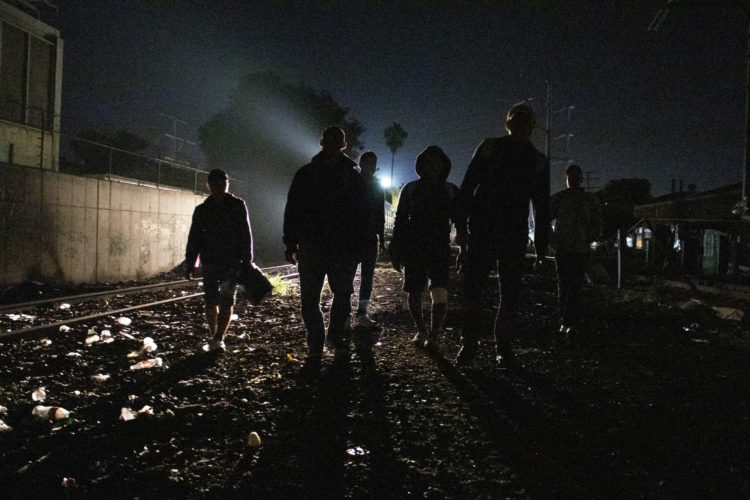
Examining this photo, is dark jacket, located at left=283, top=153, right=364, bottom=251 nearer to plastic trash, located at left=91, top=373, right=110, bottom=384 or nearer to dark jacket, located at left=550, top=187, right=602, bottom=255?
plastic trash, located at left=91, top=373, right=110, bottom=384

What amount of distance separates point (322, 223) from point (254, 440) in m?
1.82

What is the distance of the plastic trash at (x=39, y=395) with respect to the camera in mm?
3007

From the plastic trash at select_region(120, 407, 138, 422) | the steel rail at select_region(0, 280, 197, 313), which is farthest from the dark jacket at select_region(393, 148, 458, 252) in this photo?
the steel rail at select_region(0, 280, 197, 313)

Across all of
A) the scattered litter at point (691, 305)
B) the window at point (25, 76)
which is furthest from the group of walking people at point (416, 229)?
the window at point (25, 76)

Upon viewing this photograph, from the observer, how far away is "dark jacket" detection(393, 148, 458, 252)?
416 centimetres

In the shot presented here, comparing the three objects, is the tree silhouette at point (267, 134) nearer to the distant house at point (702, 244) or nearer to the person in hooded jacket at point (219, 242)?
the distant house at point (702, 244)

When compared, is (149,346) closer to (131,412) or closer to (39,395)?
(39,395)

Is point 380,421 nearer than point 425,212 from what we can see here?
Yes

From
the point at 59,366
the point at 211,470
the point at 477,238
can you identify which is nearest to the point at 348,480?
the point at 211,470

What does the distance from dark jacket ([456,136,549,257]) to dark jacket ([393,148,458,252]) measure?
46cm

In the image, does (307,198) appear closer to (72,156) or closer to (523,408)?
(523,408)

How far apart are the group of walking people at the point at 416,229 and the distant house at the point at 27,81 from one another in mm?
12111

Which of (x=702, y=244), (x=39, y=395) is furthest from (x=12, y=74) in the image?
(x=702, y=244)

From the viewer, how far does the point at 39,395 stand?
3.03 metres
